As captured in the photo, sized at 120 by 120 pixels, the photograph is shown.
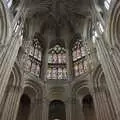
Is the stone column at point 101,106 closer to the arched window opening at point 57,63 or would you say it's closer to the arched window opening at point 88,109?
the arched window opening at point 88,109

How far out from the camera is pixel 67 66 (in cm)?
1766

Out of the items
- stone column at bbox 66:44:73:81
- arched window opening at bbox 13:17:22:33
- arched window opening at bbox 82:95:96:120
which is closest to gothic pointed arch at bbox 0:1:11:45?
arched window opening at bbox 13:17:22:33

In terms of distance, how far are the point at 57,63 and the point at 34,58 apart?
230 centimetres

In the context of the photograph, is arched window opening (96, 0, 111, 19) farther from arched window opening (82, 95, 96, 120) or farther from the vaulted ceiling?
arched window opening (82, 95, 96, 120)

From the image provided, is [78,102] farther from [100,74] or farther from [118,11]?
[118,11]

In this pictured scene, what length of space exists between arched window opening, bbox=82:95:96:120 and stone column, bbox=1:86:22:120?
5591 millimetres

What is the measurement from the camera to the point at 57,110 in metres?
15.3

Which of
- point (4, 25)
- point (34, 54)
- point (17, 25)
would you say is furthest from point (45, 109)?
point (17, 25)

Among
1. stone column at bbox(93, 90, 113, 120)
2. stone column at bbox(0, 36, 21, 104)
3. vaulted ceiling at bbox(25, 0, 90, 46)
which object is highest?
vaulted ceiling at bbox(25, 0, 90, 46)

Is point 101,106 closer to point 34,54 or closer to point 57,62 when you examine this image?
point 57,62

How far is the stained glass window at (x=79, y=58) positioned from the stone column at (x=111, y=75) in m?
3.95

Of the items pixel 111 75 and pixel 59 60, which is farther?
pixel 59 60

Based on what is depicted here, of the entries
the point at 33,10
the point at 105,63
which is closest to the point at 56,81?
the point at 105,63

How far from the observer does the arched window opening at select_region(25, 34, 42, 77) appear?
55.1 feet
